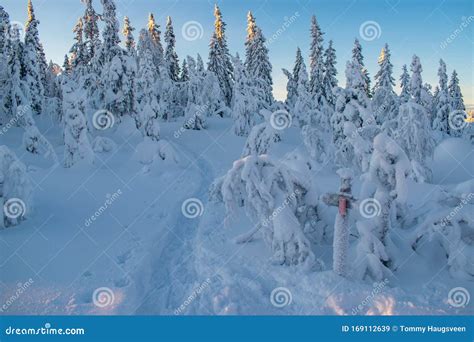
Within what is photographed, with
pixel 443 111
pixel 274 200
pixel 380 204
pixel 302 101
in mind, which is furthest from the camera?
pixel 443 111

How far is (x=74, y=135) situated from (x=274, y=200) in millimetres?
15581

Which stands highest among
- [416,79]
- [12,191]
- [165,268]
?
[416,79]

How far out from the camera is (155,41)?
2066 inches

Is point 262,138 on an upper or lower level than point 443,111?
lower

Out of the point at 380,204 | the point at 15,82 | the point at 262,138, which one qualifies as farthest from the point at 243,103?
the point at 380,204

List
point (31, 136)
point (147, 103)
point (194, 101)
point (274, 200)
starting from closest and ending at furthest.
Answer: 1. point (274, 200)
2. point (31, 136)
3. point (147, 103)
4. point (194, 101)

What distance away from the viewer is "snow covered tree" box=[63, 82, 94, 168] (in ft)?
66.2

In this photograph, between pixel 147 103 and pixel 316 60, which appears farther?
pixel 316 60

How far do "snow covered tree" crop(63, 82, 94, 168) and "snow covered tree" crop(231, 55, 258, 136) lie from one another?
16168mm

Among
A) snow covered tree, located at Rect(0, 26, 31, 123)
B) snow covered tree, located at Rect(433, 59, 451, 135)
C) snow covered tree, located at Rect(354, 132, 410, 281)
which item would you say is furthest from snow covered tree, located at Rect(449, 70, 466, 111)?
snow covered tree, located at Rect(0, 26, 31, 123)

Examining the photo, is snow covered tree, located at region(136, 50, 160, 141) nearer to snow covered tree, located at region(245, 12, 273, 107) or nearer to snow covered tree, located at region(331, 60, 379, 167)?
snow covered tree, located at region(331, 60, 379, 167)

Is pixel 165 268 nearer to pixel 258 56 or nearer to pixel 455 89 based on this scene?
pixel 258 56

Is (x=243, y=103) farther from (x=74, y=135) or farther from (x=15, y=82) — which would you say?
(x=15, y=82)

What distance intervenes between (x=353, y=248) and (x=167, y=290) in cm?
520
